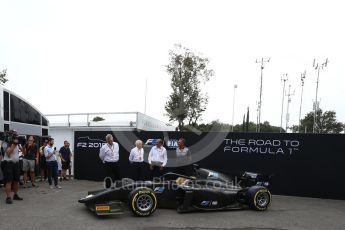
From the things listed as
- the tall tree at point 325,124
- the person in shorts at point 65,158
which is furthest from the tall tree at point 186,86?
the tall tree at point 325,124

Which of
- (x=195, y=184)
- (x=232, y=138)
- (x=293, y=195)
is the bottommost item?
(x=293, y=195)

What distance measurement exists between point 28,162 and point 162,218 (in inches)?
220

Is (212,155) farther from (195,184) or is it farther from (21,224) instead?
(21,224)

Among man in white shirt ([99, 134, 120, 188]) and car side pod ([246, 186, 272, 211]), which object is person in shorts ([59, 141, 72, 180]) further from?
car side pod ([246, 186, 272, 211])

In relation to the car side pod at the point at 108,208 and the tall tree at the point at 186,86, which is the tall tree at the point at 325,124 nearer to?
the tall tree at the point at 186,86

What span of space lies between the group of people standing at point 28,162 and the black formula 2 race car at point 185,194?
1.90 m

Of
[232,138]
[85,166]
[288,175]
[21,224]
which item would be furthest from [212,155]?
[21,224]

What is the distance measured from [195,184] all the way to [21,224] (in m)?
3.57

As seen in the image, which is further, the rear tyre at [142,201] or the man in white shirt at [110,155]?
the man in white shirt at [110,155]

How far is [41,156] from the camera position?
12.0m

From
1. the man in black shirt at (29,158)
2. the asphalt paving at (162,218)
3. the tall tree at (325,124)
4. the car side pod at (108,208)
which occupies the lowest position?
the asphalt paving at (162,218)

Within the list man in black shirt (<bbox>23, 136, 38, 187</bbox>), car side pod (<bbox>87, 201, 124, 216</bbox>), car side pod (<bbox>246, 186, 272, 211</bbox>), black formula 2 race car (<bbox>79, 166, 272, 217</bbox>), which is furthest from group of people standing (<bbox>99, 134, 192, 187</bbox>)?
car side pod (<bbox>87, 201, 124, 216</bbox>)

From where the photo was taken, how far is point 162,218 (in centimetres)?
711

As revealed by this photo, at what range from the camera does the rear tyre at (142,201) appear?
705cm
